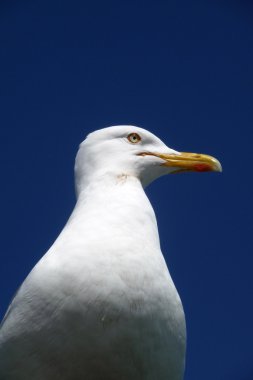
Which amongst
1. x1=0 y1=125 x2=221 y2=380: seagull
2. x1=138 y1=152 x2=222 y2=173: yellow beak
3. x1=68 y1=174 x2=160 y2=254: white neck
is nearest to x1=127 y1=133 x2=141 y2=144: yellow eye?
x1=138 y1=152 x2=222 y2=173: yellow beak

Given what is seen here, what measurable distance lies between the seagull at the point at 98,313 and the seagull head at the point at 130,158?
0.98m

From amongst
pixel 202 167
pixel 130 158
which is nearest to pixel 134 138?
pixel 130 158

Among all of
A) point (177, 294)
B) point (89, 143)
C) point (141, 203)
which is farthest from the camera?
point (89, 143)

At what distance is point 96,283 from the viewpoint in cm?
409

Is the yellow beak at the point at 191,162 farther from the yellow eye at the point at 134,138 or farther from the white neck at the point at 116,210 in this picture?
the white neck at the point at 116,210

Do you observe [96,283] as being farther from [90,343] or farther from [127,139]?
[127,139]

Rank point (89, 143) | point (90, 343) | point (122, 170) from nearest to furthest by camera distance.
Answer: point (90, 343)
point (122, 170)
point (89, 143)

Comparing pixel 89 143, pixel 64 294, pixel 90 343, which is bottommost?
pixel 90 343

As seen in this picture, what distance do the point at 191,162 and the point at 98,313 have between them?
2596 millimetres

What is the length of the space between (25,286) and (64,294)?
1.37 ft

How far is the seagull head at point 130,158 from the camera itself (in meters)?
5.75

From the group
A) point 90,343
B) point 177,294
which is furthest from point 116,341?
point 177,294

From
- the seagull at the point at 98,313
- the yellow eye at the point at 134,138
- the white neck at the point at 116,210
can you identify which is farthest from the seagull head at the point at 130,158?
the seagull at the point at 98,313

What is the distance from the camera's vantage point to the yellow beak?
20.0 feet
